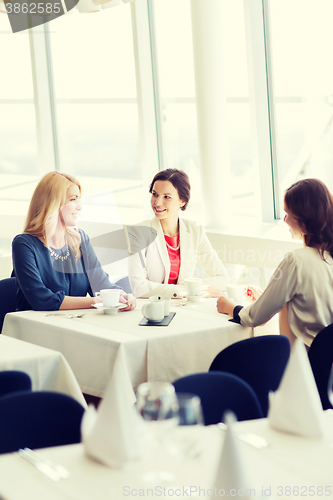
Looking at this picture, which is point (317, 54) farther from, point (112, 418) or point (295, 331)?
point (112, 418)

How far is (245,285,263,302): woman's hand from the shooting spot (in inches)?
107

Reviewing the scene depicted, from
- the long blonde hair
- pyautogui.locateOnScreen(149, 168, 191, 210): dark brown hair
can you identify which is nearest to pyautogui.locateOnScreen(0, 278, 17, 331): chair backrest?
the long blonde hair

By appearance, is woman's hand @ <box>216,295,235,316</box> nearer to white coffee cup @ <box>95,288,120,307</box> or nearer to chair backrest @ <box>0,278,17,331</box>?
white coffee cup @ <box>95,288,120,307</box>

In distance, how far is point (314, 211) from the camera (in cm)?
218

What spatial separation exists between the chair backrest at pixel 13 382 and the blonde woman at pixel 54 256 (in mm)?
902

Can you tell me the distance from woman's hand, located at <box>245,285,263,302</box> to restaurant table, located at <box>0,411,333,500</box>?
1.46 meters

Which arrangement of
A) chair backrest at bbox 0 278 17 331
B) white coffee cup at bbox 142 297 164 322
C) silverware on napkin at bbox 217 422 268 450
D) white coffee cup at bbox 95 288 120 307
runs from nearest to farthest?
silverware on napkin at bbox 217 422 268 450 < white coffee cup at bbox 142 297 164 322 < white coffee cup at bbox 95 288 120 307 < chair backrest at bbox 0 278 17 331

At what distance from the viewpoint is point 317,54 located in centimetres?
398

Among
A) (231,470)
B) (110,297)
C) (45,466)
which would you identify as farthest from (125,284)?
(231,470)

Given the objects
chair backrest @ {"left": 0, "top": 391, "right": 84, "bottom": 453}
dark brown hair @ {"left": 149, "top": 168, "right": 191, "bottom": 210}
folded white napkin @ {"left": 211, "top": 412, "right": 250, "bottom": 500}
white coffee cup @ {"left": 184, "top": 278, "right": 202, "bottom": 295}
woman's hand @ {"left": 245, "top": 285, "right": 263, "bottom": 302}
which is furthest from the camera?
dark brown hair @ {"left": 149, "top": 168, "right": 191, "bottom": 210}

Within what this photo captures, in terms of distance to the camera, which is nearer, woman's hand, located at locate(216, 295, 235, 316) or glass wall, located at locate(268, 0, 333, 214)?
woman's hand, located at locate(216, 295, 235, 316)

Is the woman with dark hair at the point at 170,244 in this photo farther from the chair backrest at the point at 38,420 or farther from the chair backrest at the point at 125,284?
the chair backrest at the point at 38,420

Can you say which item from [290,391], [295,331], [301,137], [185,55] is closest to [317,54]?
[301,137]

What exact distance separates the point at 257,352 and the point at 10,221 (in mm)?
4730
